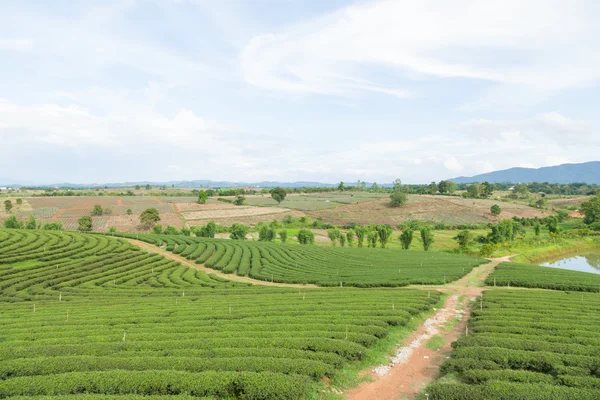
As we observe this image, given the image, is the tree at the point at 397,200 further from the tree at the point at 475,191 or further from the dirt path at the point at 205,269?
the dirt path at the point at 205,269

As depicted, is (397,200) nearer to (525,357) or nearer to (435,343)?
(435,343)

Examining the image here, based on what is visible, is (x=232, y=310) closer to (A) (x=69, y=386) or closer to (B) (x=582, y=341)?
(A) (x=69, y=386)

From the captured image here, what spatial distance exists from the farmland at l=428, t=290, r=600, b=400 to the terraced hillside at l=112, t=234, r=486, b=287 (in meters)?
16.3

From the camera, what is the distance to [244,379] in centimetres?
1251

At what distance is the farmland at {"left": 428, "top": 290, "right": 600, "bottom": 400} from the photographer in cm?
1223

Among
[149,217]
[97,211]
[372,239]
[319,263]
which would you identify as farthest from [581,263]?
[97,211]

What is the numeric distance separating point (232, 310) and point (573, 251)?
297 feet

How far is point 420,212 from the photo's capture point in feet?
404

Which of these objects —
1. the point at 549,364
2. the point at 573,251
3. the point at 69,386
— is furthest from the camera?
the point at 573,251

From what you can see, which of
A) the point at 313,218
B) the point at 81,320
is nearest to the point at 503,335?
the point at 81,320

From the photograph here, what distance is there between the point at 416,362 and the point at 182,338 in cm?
1247

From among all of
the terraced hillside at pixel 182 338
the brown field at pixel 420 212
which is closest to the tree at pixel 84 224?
the terraced hillside at pixel 182 338

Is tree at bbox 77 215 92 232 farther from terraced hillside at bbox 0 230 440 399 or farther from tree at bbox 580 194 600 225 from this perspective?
tree at bbox 580 194 600 225

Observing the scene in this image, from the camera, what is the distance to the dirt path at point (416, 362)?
45.6ft
